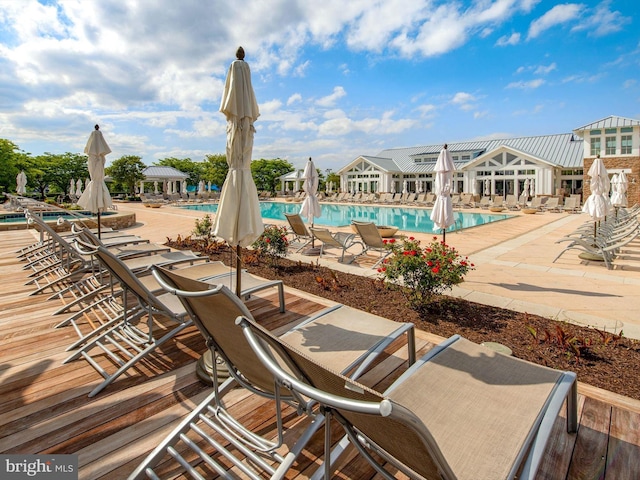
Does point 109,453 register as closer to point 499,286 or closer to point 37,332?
point 37,332

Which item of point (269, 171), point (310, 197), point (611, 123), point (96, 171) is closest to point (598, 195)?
point (310, 197)

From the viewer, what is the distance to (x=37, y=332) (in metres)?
3.63

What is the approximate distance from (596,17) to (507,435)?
2133cm

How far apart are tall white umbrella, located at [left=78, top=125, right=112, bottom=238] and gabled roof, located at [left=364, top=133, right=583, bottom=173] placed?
32.3 meters

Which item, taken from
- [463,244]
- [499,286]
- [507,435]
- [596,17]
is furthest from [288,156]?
[507,435]

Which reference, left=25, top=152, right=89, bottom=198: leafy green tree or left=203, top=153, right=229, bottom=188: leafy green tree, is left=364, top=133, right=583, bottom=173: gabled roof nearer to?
left=203, top=153, right=229, bottom=188: leafy green tree

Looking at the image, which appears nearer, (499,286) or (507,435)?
(507,435)

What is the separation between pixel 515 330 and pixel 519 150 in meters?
32.4

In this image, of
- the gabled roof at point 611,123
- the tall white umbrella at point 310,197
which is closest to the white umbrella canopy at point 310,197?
the tall white umbrella at point 310,197

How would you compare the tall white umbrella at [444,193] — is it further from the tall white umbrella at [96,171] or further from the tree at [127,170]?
the tree at [127,170]

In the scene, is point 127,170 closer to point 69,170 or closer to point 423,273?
point 69,170

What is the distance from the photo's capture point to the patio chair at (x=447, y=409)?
3.51 feet

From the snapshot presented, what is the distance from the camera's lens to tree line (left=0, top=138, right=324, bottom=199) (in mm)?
31578

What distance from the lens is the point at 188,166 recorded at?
194 feet
